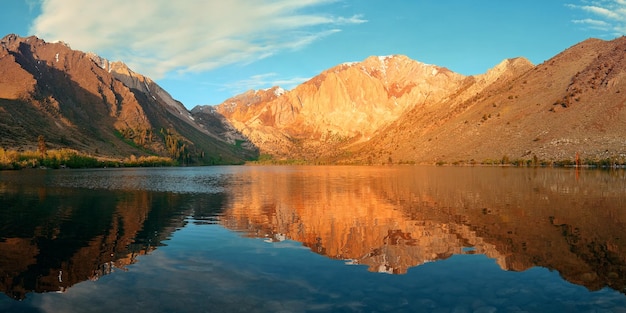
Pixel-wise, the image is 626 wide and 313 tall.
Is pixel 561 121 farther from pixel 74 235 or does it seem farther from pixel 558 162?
pixel 74 235

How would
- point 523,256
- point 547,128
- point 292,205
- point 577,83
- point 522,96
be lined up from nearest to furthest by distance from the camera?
point 523,256 < point 292,205 < point 547,128 < point 577,83 < point 522,96

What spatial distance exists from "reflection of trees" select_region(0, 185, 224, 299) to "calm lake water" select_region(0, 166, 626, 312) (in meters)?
0.09

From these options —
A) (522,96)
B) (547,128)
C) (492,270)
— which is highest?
(522,96)

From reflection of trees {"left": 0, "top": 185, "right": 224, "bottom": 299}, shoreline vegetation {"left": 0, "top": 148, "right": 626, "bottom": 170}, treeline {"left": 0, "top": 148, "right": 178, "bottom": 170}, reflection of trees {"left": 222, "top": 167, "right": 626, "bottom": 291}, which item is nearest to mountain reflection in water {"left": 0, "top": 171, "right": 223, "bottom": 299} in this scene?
reflection of trees {"left": 0, "top": 185, "right": 224, "bottom": 299}

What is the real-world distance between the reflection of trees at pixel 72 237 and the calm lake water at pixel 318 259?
9 centimetres

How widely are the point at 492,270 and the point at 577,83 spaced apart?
18900cm

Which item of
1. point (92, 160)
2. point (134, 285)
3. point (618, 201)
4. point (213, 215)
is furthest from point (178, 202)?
point (92, 160)

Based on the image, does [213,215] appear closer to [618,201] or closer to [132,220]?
[132,220]

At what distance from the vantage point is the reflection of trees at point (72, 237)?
1820 centimetres

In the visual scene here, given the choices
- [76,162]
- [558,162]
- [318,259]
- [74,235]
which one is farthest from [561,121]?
[76,162]

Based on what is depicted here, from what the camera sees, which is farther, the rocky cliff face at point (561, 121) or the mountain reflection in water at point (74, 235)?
the rocky cliff face at point (561, 121)

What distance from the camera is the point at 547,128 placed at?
160000mm

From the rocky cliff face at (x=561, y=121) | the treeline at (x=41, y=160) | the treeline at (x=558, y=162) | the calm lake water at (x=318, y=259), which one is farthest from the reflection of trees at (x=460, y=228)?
the treeline at (x=41, y=160)

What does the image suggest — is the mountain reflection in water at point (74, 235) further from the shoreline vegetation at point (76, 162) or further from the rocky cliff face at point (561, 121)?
the rocky cliff face at point (561, 121)
